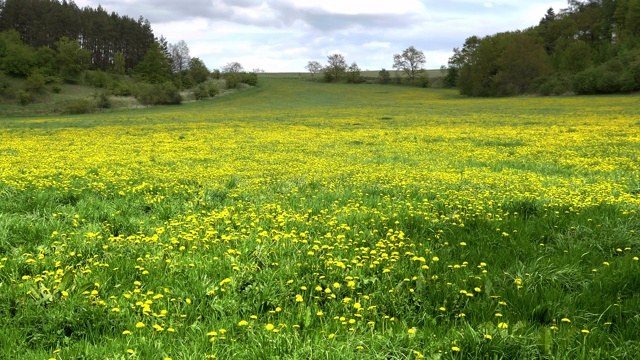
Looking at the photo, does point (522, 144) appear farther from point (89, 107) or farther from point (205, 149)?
point (89, 107)

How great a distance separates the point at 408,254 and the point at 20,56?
10730 centimetres

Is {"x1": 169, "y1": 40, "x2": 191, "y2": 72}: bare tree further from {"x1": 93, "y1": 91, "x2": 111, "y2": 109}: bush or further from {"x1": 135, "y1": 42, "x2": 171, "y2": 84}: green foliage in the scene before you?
{"x1": 93, "y1": 91, "x2": 111, "y2": 109}: bush

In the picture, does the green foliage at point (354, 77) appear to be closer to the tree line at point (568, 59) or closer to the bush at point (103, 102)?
the tree line at point (568, 59)

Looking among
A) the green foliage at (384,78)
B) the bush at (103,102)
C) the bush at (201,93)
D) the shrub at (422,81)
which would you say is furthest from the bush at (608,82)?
the bush at (103,102)

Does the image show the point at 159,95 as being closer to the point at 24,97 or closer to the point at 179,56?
the point at 24,97

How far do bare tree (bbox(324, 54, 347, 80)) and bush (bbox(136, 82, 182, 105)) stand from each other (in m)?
56.9

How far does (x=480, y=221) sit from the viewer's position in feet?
22.2

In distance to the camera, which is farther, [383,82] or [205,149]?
[383,82]

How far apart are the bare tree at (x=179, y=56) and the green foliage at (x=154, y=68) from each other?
1230 cm

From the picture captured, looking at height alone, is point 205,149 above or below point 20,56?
below

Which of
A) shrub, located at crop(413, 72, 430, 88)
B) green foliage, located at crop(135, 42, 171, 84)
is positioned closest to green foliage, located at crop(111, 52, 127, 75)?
green foliage, located at crop(135, 42, 171, 84)

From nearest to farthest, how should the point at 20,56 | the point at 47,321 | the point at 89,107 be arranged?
the point at 47,321
the point at 89,107
the point at 20,56

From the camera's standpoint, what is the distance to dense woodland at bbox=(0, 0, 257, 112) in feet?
263

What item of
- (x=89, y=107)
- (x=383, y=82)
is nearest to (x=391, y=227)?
(x=89, y=107)
